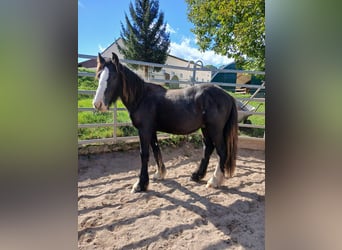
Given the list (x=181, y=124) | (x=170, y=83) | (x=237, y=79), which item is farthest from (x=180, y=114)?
(x=237, y=79)

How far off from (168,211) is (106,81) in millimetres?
884

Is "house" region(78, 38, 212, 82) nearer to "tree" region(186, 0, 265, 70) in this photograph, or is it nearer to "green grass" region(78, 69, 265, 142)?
"tree" region(186, 0, 265, 70)

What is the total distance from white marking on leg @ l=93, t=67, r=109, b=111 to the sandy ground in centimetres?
61

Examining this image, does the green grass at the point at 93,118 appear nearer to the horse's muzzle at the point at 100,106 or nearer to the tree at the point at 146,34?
the horse's muzzle at the point at 100,106

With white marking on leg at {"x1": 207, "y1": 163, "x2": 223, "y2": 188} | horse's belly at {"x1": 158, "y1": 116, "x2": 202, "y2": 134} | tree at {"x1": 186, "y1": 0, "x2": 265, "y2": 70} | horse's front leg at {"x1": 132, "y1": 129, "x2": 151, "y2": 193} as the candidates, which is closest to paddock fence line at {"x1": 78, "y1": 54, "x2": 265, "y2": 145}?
tree at {"x1": 186, "y1": 0, "x2": 265, "y2": 70}

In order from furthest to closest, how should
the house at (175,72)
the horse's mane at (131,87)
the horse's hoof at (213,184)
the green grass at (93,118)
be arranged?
the house at (175,72) → the green grass at (93,118) → the horse's hoof at (213,184) → the horse's mane at (131,87)

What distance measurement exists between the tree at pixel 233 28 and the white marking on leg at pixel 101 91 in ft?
5.75

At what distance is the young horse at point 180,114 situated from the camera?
5.59ft

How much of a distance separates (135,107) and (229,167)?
2.76ft

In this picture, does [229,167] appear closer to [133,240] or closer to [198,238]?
[198,238]

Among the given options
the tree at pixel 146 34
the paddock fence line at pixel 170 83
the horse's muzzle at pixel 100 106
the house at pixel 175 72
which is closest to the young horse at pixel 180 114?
the horse's muzzle at pixel 100 106

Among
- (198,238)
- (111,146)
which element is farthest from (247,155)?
(198,238)

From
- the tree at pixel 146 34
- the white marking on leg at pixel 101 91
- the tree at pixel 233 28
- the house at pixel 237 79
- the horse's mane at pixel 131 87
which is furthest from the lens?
the house at pixel 237 79

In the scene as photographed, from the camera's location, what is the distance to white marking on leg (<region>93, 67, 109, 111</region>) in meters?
1.50
